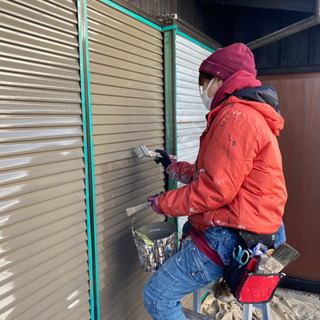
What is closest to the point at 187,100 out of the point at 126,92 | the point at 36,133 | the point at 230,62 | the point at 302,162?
the point at 126,92

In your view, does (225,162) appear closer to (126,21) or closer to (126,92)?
(126,92)

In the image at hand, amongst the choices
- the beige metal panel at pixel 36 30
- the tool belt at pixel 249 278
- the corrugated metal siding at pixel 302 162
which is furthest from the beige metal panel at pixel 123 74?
the corrugated metal siding at pixel 302 162

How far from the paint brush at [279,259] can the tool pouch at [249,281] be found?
0.03m

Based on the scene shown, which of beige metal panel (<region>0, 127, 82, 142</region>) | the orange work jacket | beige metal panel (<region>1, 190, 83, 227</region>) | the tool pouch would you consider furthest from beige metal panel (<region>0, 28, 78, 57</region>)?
the tool pouch

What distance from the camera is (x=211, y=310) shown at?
3.56 metres

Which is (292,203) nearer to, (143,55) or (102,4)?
(143,55)

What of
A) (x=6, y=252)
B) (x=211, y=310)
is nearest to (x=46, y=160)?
(x=6, y=252)

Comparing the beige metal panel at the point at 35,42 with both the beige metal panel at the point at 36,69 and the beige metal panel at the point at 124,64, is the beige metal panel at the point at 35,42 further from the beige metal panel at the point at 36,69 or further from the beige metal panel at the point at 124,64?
the beige metal panel at the point at 124,64

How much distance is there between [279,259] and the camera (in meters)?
1.72

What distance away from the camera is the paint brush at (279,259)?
166 cm

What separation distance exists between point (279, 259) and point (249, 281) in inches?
8.7

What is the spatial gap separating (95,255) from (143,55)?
1.50m

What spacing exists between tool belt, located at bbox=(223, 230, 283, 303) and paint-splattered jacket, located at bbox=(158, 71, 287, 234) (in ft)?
0.21

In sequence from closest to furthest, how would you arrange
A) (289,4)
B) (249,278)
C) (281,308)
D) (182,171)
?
(249,278)
(182,171)
(289,4)
(281,308)
